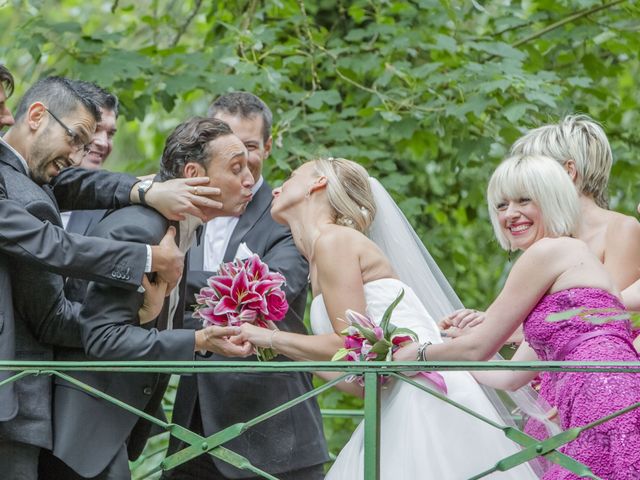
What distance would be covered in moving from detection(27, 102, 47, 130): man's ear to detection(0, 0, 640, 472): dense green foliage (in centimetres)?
207

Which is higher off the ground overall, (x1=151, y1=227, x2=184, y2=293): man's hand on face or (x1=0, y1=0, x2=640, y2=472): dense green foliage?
(x1=151, y1=227, x2=184, y2=293): man's hand on face

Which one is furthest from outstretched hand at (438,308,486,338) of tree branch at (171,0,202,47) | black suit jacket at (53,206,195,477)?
tree branch at (171,0,202,47)

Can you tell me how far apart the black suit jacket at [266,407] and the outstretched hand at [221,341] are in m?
0.38

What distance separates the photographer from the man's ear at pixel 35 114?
152 inches

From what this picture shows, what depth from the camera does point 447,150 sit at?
25.9 ft

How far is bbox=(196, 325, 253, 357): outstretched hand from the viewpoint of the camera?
3.76 meters

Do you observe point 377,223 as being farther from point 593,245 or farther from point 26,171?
point 26,171

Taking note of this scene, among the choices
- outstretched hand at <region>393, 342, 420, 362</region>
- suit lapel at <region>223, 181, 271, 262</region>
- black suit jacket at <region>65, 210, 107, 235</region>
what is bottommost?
black suit jacket at <region>65, 210, 107, 235</region>

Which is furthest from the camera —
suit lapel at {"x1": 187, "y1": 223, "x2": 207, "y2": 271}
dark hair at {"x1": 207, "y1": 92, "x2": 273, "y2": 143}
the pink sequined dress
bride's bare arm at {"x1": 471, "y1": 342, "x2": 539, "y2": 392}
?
dark hair at {"x1": 207, "y1": 92, "x2": 273, "y2": 143}

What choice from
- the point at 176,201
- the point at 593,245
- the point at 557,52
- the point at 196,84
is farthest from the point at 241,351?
the point at 557,52

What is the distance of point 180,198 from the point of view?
378 centimetres

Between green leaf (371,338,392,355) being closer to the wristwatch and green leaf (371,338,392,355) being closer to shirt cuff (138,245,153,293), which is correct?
shirt cuff (138,245,153,293)

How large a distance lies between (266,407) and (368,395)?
39.7 inches

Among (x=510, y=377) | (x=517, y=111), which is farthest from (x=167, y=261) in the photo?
(x=517, y=111)
